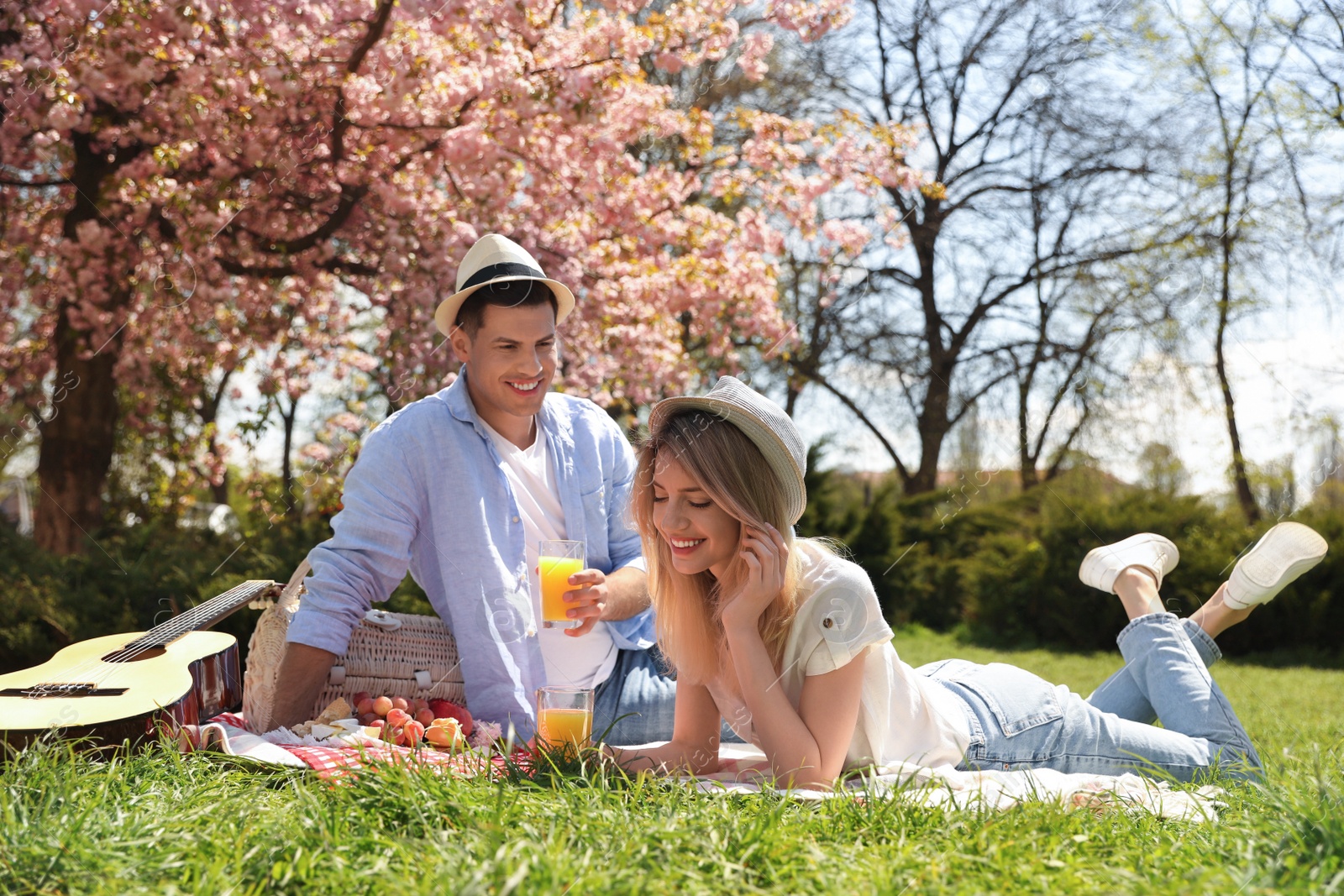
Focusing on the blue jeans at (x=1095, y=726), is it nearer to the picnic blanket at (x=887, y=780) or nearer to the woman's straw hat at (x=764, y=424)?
the picnic blanket at (x=887, y=780)

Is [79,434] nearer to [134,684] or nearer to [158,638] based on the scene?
[158,638]

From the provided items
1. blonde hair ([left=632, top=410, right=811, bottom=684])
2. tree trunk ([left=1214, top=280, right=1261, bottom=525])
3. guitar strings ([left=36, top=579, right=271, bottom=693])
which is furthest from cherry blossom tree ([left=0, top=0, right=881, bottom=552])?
tree trunk ([left=1214, top=280, right=1261, bottom=525])

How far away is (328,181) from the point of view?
22.6ft

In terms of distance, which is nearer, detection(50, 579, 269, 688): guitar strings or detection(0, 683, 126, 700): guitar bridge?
detection(0, 683, 126, 700): guitar bridge

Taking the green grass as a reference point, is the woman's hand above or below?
above

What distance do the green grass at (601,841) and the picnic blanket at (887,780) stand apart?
0.08 meters

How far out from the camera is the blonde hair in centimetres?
259

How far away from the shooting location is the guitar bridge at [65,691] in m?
2.71

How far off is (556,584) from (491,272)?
1.08m

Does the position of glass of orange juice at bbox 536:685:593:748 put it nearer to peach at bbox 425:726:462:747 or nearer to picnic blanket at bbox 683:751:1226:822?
picnic blanket at bbox 683:751:1226:822

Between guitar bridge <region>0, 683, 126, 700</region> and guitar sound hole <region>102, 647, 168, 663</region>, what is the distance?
0.89ft

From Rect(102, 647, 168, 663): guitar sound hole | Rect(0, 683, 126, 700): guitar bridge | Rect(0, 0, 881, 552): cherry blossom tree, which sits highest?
Rect(0, 0, 881, 552): cherry blossom tree

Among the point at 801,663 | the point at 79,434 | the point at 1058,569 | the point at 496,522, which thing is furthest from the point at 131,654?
the point at 1058,569

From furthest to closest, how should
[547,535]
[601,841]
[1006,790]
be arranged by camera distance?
[547,535] < [1006,790] < [601,841]
